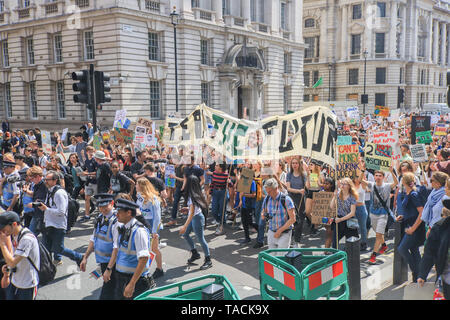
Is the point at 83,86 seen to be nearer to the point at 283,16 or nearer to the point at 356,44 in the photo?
the point at 283,16

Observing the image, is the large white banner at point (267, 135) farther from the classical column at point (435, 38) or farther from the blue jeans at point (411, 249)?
the classical column at point (435, 38)

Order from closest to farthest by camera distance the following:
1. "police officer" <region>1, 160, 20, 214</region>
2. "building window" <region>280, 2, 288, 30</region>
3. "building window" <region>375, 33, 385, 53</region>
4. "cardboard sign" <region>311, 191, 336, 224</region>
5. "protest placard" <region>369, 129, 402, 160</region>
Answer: "cardboard sign" <region>311, 191, 336, 224</region>
"police officer" <region>1, 160, 20, 214</region>
"protest placard" <region>369, 129, 402, 160</region>
"building window" <region>280, 2, 288, 30</region>
"building window" <region>375, 33, 385, 53</region>

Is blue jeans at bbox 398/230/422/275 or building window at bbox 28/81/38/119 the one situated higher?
building window at bbox 28/81/38/119

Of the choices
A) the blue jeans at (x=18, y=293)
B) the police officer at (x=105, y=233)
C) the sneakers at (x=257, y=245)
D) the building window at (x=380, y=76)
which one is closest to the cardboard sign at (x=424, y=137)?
the sneakers at (x=257, y=245)

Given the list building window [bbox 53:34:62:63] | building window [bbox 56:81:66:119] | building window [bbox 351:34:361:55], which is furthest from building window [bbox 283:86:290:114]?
building window [bbox 351:34:361:55]

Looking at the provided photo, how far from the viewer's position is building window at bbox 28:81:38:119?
103 feet

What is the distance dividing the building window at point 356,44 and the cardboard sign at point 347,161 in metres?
59.1

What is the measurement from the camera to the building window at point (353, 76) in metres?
63.9

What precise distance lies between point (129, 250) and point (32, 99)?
30.3 meters

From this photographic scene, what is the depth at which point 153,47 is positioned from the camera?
28875 mm

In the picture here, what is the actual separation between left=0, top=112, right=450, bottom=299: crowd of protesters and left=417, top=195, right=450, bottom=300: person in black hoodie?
0.01 m

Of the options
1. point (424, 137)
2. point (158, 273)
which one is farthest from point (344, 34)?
point (158, 273)

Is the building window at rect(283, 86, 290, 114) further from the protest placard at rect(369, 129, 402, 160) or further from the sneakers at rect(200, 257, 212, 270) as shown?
the sneakers at rect(200, 257, 212, 270)
